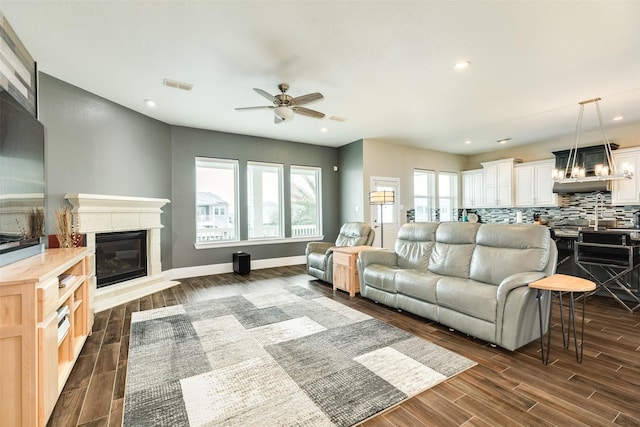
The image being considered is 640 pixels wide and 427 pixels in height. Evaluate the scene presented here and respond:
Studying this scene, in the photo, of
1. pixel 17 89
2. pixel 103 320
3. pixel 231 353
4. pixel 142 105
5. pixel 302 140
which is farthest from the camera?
pixel 302 140

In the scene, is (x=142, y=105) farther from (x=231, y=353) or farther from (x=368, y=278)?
(x=368, y=278)

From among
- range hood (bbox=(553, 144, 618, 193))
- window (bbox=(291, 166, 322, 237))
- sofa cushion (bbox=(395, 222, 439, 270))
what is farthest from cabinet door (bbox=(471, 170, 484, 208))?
sofa cushion (bbox=(395, 222, 439, 270))

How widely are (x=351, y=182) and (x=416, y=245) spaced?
3.34 metres

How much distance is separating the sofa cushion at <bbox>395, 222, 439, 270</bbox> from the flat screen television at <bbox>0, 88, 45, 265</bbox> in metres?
3.91

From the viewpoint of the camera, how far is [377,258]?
4.11 m

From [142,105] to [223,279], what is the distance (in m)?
3.17

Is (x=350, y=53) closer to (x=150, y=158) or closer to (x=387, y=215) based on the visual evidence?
(x=150, y=158)

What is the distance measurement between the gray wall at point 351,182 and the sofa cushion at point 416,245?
2513 mm

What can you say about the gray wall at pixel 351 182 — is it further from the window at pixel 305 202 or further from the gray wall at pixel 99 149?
the gray wall at pixel 99 149

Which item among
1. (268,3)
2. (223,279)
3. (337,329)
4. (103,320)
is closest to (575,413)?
(337,329)

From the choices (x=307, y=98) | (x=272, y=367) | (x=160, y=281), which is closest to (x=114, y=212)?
(x=160, y=281)

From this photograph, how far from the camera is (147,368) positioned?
7.67 feet

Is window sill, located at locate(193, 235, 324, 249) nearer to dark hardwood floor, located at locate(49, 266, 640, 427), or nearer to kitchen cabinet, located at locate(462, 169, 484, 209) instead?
dark hardwood floor, located at locate(49, 266, 640, 427)

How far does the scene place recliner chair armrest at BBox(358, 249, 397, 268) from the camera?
4.07m
